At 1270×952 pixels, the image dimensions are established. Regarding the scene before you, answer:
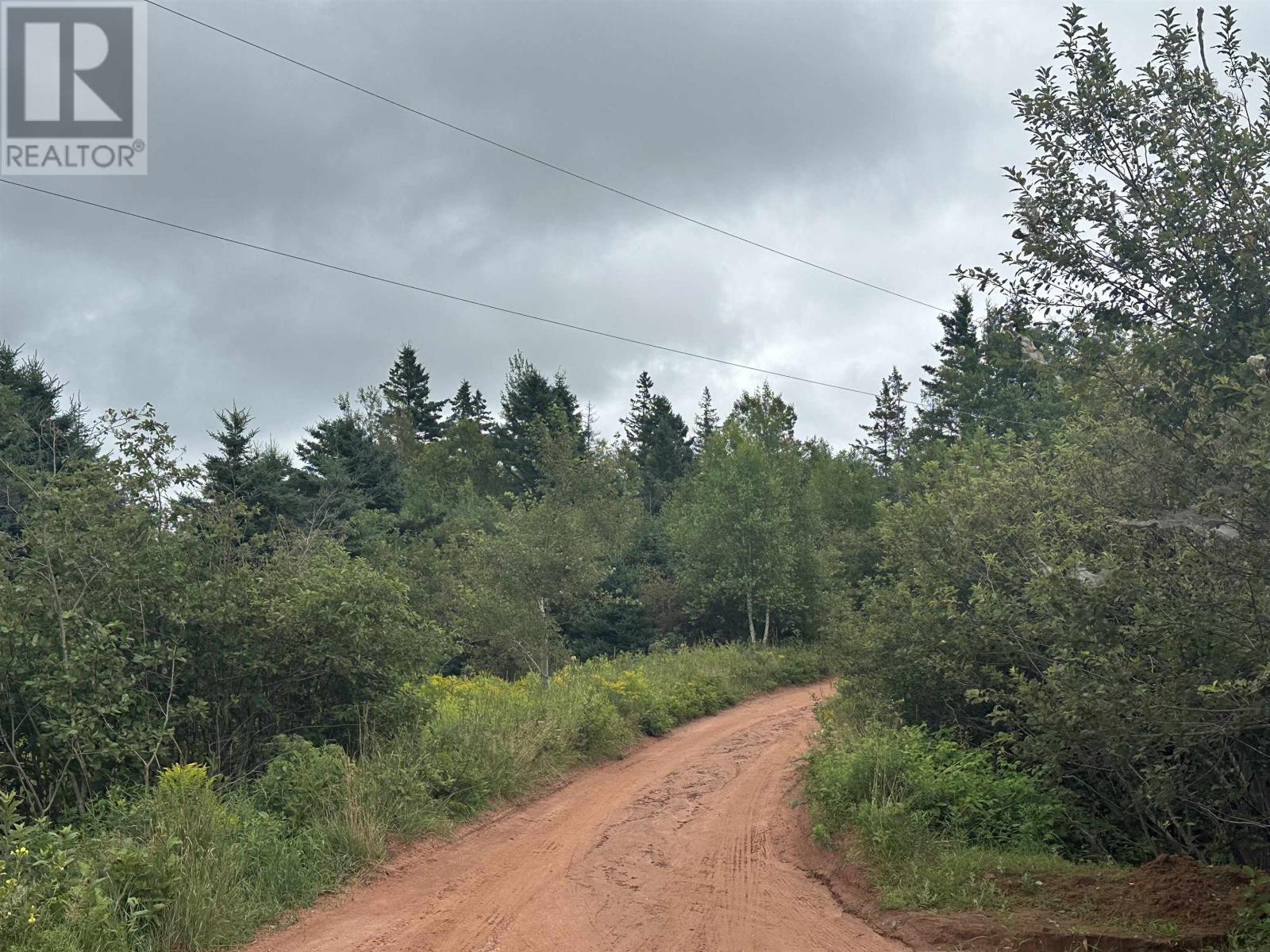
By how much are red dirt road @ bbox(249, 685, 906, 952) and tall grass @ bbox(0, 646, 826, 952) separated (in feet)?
1.28

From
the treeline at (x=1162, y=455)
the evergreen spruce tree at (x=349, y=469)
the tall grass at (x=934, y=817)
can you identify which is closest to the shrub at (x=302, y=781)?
the tall grass at (x=934, y=817)

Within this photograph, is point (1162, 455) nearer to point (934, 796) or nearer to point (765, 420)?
point (934, 796)

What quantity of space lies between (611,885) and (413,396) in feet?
198

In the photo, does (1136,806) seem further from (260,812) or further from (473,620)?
(473,620)

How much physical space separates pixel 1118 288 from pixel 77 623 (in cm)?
952

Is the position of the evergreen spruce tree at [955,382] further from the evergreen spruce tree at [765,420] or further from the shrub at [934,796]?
the shrub at [934,796]

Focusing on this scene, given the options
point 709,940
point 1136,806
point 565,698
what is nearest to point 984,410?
point 565,698

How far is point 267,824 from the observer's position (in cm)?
871

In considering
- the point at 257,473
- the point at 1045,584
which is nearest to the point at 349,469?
the point at 257,473

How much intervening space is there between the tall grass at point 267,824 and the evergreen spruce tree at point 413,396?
1973 inches

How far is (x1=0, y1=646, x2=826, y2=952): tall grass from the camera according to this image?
6473mm

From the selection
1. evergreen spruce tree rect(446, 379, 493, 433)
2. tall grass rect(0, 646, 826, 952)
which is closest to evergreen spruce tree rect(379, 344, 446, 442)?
evergreen spruce tree rect(446, 379, 493, 433)

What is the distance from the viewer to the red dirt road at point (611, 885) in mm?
7141

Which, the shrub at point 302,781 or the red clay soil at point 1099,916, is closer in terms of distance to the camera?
the red clay soil at point 1099,916
